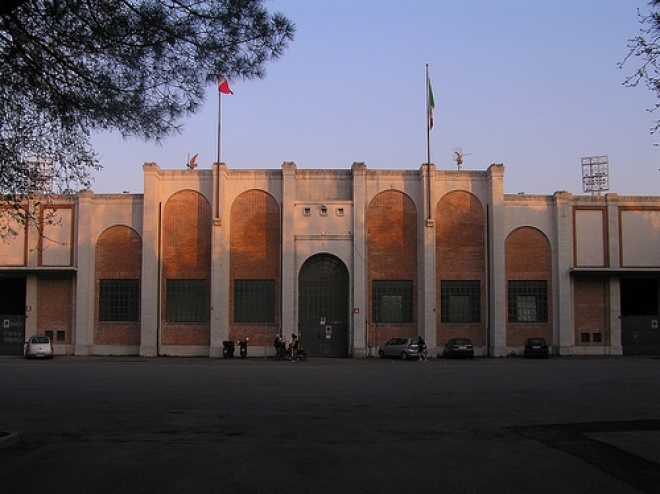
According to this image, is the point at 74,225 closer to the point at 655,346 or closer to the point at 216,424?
the point at 216,424

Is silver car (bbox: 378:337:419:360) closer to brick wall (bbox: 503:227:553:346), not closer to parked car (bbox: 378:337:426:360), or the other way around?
parked car (bbox: 378:337:426:360)

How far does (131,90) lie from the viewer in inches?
464

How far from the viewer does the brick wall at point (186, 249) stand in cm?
4300

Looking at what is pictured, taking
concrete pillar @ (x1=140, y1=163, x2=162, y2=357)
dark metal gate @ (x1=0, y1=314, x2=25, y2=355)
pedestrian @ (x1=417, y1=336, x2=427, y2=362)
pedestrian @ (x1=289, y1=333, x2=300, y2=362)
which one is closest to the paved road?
pedestrian @ (x1=417, y1=336, x2=427, y2=362)

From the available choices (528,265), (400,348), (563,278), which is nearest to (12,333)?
(400,348)

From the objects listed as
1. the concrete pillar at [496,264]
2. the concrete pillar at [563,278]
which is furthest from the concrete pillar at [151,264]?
the concrete pillar at [563,278]

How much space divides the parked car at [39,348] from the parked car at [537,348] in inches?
1104

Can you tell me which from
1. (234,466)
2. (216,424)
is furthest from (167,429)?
(234,466)

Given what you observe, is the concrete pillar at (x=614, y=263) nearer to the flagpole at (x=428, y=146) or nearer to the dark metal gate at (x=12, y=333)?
the flagpole at (x=428, y=146)

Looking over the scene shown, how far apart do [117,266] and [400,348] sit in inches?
714

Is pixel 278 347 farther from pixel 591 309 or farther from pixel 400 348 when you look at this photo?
pixel 591 309

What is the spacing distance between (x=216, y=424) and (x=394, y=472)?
215 inches

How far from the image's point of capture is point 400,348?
41.3 meters

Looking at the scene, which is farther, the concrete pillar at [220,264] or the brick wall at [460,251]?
the brick wall at [460,251]
